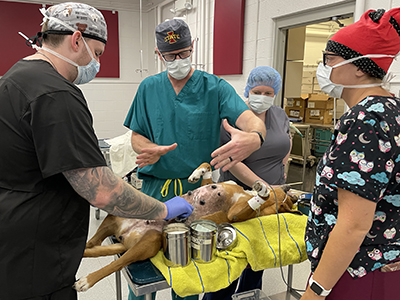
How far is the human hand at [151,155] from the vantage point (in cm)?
141

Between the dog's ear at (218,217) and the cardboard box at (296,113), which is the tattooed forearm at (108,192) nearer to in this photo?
the dog's ear at (218,217)

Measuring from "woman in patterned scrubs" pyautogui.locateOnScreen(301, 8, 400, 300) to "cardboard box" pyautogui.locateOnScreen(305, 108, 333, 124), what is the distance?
484 cm

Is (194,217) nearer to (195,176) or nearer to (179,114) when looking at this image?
(195,176)

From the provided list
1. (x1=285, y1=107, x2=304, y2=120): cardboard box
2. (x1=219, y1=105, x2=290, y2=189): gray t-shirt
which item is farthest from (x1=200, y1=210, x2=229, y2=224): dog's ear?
(x1=285, y1=107, x2=304, y2=120): cardboard box

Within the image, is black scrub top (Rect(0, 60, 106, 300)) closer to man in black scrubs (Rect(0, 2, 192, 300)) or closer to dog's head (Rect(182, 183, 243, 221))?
man in black scrubs (Rect(0, 2, 192, 300))

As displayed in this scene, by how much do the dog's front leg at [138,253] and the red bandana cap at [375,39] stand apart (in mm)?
1024

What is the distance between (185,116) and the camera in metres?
1.59

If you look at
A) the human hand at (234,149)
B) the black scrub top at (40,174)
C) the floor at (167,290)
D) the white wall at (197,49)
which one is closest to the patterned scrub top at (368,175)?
the human hand at (234,149)

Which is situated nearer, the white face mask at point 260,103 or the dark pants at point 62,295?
the dark pants at point 62,295

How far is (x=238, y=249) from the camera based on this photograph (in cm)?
137

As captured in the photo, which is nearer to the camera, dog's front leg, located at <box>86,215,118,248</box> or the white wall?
dog's front leg, located at <box>86,215,118,248</box>

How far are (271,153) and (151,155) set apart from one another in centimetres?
88

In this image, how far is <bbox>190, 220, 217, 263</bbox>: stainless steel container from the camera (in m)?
1.27

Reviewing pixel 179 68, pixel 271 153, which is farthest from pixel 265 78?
pixel 179 68
